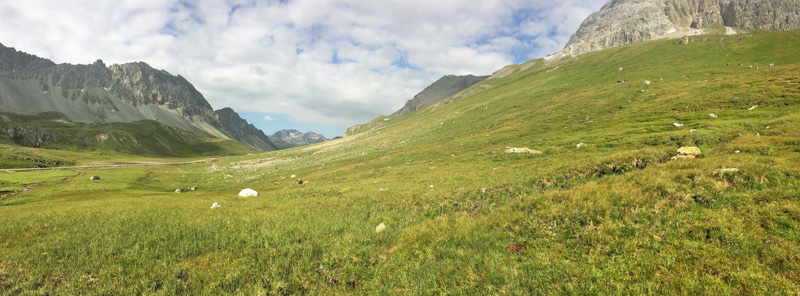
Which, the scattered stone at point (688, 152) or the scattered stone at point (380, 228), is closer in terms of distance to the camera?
the scattered stone at point (380, 228)

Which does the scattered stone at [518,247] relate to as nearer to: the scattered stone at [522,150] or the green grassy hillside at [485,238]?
the green grassy hillside at [485,238]

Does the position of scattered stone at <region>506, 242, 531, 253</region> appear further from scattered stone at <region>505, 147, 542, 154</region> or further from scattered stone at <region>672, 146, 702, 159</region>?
scattered stone at <region>505, 147, 542, 154</region>

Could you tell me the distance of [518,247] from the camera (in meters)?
9.43

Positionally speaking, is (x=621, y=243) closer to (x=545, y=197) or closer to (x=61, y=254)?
(x=545, y=197)

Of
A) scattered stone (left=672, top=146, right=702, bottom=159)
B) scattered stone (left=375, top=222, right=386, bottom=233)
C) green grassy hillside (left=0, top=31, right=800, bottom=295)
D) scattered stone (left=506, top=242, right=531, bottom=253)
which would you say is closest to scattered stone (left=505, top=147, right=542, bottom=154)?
green grassy hillside (left=0, top=31, right=800, bottom=295)

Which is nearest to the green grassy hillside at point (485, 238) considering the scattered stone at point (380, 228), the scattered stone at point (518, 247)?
the scattered stone at point (518, 247)

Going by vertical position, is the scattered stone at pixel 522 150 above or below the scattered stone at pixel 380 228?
above

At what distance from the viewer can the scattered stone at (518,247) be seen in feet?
30.1

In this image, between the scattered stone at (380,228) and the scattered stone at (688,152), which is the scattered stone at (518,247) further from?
the scattered stone at (688,152)

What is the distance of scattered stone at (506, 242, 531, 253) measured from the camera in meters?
9.19

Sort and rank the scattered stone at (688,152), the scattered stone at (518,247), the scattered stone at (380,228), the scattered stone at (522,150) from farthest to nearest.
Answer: the scattered stone at (522,150) < the scattered stone at (688,152) < the scattered stone at (380,228) < the scattered stone at (518,247)

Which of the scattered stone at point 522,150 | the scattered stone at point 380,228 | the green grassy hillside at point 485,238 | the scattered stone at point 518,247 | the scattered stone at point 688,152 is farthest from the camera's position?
the scattered stone at point 522,150

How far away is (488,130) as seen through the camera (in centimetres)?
5600

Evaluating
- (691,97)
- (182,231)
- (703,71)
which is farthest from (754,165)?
(703,71)
